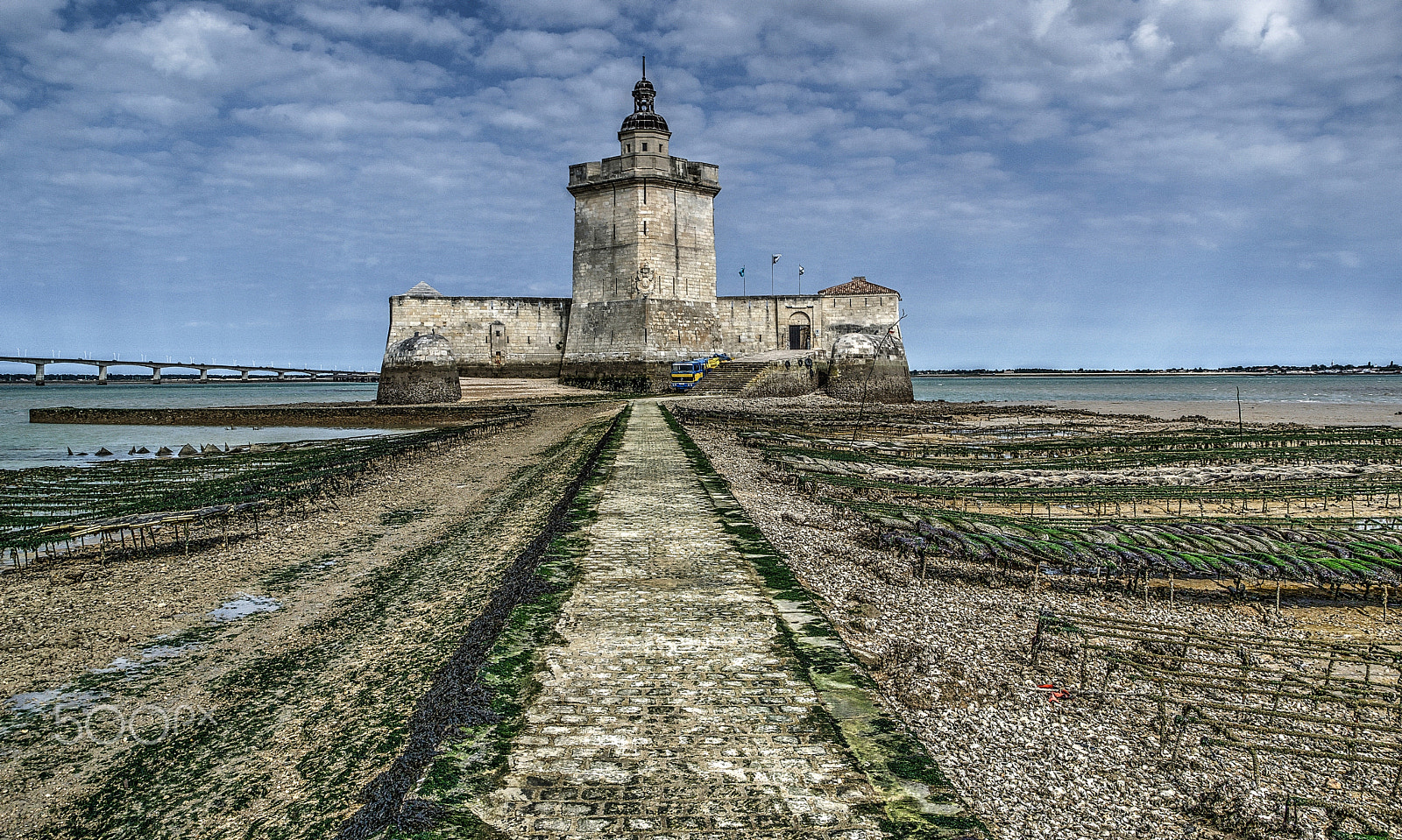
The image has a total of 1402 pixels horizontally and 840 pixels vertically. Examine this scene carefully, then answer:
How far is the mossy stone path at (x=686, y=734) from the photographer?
8.63 ft

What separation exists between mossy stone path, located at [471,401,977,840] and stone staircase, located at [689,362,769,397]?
29.6 metres

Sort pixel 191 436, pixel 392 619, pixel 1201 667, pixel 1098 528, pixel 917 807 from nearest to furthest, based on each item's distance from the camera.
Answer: pixel 917 807 → pixel 1201 667 → pixel 392 619 → pixel 1098 528 → pixel 191 436

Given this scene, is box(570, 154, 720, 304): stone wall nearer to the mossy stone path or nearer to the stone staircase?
the stone staircase

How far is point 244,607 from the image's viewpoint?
7070 mm

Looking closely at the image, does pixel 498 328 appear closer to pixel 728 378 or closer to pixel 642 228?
pixel 642 228

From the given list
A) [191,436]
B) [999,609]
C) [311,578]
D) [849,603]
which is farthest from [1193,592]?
[191,436]

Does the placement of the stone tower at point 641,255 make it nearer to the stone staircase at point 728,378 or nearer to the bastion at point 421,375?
the stone staircase at point 728,378

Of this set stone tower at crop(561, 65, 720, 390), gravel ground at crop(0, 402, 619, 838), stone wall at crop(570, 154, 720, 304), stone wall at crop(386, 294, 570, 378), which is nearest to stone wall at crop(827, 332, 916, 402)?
stone tower at crop(561, 65, 720, 390)

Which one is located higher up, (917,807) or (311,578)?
(917,807)

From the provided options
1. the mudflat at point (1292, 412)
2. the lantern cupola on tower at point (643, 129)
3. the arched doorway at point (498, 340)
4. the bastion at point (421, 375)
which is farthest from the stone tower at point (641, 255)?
the mudflat at point (1292, 412)

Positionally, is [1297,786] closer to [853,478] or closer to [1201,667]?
[1201,667]

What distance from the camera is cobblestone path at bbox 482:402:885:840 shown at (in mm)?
2639

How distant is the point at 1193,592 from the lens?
22.3 feet

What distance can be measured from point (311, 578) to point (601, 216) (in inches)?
1196
